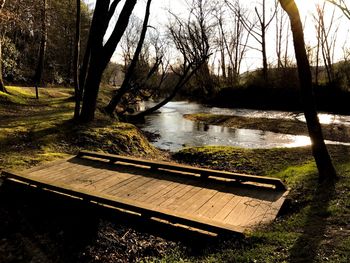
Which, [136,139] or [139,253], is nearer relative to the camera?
[139,253]

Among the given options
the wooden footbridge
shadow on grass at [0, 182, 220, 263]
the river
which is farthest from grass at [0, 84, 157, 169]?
the river

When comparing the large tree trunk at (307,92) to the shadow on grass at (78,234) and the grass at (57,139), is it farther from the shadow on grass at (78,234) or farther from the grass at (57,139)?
the grass at (57,139)

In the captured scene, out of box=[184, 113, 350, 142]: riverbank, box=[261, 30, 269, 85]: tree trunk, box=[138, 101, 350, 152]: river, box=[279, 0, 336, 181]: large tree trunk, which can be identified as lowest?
box=[138, 101, 350, 152]: river

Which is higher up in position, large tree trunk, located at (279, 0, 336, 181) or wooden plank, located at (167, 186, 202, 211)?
large tree trunk, located at (279, 0, 336, 181)

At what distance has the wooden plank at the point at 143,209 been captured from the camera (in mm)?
4293

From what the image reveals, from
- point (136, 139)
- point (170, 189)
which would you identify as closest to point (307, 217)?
point (170, 189)

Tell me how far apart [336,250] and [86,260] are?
348 cm

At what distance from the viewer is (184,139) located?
1748cm

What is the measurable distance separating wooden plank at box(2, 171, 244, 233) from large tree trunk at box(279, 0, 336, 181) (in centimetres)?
282

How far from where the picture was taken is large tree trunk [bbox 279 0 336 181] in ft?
19.2

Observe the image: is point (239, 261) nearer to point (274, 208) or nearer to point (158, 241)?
point (274, 208)

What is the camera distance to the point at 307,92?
237 inches

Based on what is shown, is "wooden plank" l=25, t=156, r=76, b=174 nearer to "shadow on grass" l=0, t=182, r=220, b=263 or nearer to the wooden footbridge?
the wooden footbridge

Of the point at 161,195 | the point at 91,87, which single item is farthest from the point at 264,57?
the point at 161,195
